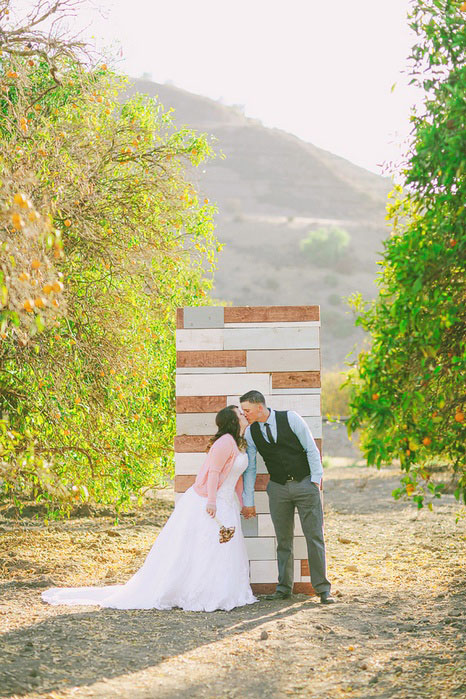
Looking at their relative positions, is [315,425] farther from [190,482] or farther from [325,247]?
[325,247]

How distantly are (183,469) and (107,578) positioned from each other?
1652mm

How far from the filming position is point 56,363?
8.15 m

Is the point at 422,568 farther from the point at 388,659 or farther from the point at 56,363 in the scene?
the point at 56,363

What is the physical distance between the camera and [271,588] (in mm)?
7898

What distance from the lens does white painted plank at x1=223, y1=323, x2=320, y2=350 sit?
8.05m

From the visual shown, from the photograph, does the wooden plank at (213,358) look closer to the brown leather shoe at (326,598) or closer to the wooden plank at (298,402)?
the wooden plank at (298,402)

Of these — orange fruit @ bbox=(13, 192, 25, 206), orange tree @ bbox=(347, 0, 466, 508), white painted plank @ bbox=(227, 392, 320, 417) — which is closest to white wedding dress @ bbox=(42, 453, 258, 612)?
white painted plank @ bbox=(227, 392, 320, 417)

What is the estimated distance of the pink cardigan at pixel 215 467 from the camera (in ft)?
24.3

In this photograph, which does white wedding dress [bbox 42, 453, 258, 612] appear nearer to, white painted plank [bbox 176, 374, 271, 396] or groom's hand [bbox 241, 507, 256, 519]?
groom's hand [bbox 241, 507, 256, 519]

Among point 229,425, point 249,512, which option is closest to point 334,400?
point 249,512

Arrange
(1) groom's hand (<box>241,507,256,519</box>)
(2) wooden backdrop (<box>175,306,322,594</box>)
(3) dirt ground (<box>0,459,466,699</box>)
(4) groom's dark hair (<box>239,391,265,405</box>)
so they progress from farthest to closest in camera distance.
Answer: (2) wooden backdrop (<box>175,306,322,594</box>)
(1) groom's hand (<box>241,507,256,519</box>)
(4) groom's dark hair (<box>239,391,265,405</box>)
(3) dirt ground (<box>0,459,466,699</box>)

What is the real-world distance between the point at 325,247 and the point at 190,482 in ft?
237

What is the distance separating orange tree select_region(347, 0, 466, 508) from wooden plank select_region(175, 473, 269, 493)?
9.80ft

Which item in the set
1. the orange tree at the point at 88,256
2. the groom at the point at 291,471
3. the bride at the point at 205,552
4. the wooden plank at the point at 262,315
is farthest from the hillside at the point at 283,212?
the bride at the point at 205,552
